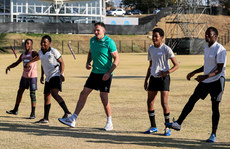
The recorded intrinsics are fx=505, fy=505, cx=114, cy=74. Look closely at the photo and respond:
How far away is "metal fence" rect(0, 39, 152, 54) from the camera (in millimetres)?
61003

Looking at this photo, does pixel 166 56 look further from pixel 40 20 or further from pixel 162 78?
pixel 40 20

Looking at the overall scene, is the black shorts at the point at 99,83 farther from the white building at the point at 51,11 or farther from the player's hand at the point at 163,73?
the white building at the point at 51,11

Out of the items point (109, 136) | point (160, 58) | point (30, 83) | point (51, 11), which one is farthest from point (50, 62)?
point (51, 11)

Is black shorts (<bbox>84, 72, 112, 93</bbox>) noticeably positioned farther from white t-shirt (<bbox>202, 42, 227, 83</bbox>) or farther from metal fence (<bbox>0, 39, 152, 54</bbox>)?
metal fence (<bbox>0, 39, 152, 54</bbox>)

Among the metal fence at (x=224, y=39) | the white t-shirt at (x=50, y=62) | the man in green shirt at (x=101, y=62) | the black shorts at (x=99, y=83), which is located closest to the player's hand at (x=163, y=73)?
the man in green shirt at (x=101, y=62)

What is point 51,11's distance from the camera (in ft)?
258

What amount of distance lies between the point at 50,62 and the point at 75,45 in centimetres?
5537

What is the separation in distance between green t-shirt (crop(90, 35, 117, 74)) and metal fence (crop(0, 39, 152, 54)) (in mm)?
51616

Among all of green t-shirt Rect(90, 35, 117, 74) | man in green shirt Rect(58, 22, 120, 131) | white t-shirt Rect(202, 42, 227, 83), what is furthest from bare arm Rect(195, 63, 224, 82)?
green t-shirt Rect(90, 35, 117, 74)

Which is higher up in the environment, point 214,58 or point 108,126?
point 214,58

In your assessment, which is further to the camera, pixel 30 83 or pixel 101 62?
pixel 30 83

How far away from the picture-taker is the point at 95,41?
9.27 metres

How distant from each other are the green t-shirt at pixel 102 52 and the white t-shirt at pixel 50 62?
1116 mm

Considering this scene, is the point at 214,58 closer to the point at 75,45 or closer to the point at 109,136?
the point at 109,136
